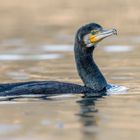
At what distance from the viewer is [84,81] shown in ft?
63.0

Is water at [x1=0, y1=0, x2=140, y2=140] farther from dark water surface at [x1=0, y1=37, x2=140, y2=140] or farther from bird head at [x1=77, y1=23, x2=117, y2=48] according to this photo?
bird head at [x1=77, y1=23, x2=117, y2=48]

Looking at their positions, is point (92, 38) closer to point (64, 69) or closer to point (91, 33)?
point (91, 33)

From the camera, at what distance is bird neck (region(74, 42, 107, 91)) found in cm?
1915

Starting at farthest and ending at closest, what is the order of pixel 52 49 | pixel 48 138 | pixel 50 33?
pixel 50 33 < pixel 52 49 < pixel 48 138

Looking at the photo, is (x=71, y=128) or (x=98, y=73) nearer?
(x=71, y=128)

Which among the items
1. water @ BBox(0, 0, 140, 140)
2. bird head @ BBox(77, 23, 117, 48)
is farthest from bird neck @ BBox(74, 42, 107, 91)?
water @ BBox(0, 0, 140, 140)

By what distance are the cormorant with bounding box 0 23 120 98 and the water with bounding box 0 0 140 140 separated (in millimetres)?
219

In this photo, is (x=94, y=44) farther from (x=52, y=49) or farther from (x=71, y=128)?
(x=52, y=49)

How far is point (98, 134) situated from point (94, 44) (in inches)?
185

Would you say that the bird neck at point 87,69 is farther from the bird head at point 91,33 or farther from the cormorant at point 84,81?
the bird head at point 91,33

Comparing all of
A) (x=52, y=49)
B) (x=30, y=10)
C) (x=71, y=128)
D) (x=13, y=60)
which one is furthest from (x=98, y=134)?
(x=30, y=10)

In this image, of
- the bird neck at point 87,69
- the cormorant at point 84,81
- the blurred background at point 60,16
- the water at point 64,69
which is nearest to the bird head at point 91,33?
the cormorant at point 84,81

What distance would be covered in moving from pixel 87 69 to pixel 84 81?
0.78 feet

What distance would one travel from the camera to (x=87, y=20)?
3991 centimetres
